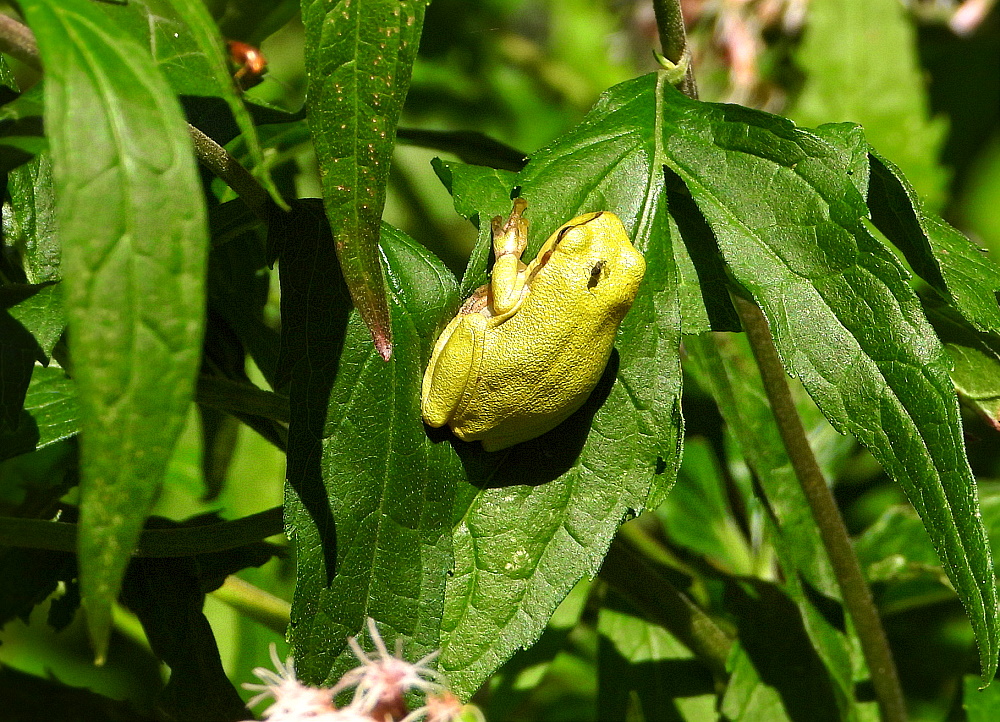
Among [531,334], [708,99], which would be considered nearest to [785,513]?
[531,334]

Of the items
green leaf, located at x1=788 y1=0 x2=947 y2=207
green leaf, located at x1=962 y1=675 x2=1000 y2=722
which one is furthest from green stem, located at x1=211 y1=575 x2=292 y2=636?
green leaf, located at x1=788 y1=0 x2=947 y2=207

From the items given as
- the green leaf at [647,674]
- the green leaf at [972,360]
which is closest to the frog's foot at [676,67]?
the green leaf at [972,360]

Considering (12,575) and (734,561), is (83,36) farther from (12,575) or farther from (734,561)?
(734,561)

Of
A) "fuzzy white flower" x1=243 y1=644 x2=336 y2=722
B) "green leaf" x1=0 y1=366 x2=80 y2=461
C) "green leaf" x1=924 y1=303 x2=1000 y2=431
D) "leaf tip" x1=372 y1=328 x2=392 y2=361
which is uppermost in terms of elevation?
"green leaf" x1=924 y1=303 x2=1000 y2=431

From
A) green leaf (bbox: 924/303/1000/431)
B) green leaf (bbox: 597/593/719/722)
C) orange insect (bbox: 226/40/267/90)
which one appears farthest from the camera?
green leaf (bbox: 597/593/719/722)

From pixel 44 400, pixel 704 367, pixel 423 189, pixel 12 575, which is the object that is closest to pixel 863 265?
pixel 704 367

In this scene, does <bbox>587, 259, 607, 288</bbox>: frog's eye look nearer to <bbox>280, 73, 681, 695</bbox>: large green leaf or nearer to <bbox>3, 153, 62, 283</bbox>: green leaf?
<bbox>280, 73, 681, 695</bbox>: large green leaf

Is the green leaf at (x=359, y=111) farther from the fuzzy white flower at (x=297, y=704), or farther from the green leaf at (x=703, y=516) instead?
the green leaf at (x=703, y=516)

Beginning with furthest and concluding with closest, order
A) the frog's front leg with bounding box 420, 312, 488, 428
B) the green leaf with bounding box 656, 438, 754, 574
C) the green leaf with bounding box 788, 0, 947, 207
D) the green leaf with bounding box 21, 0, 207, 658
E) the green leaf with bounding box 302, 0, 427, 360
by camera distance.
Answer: the green leaf with bounding box 788, 0, 947, 207 → the green leaf with bounding box 656, 438, 754, 574 → the frog's front leg with bounding box 420, 312, 488, 428 → the green leaf with bounding box 302, 0, 427, 360 → the green leaf with bounding box 21, 0, 207, 658
